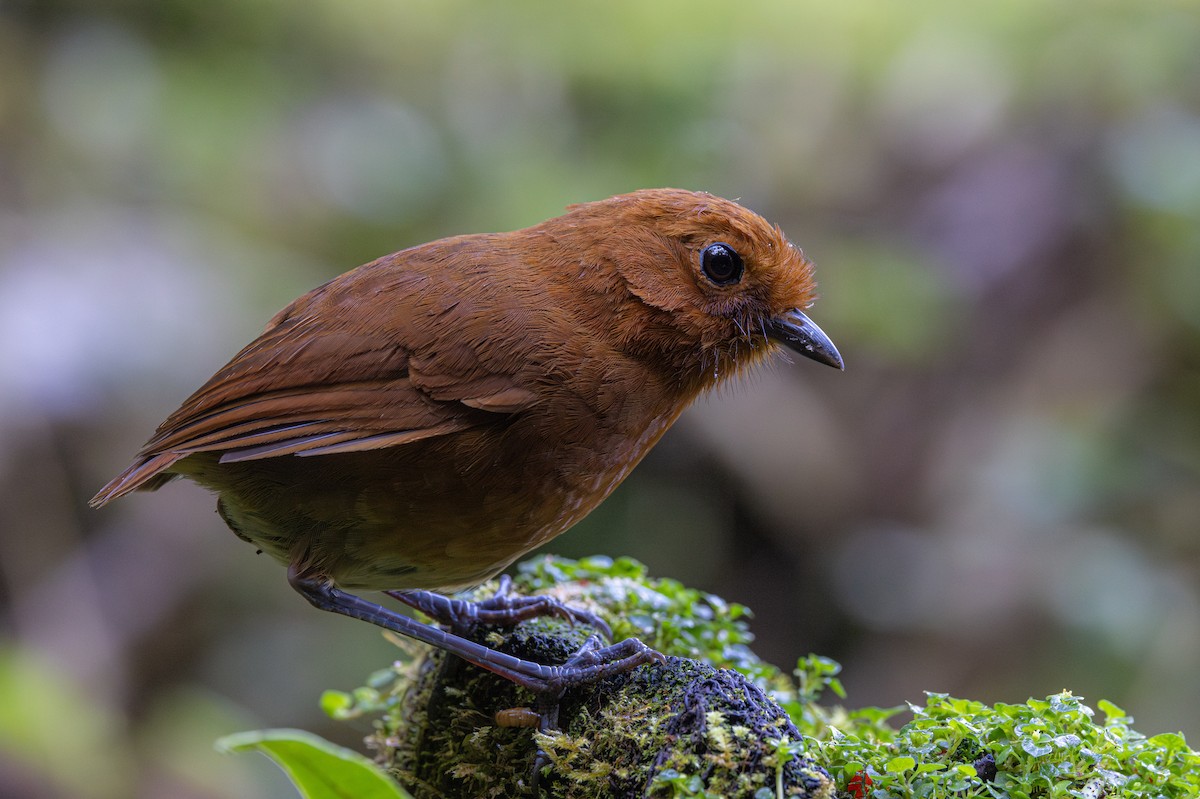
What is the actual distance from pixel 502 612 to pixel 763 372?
3.19 m

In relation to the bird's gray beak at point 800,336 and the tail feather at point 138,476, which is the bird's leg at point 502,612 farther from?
the bird's gray beak at point 800,336

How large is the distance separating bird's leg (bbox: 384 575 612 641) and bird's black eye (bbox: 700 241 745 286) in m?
0.97

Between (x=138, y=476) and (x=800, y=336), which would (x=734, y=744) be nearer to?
(x=800, y=336)

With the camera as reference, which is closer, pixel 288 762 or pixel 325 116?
pixel 288 762

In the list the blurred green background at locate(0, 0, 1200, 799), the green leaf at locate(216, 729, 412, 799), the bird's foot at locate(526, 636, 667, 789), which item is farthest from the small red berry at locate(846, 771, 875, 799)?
the blurred green background at locate(0, 0, 1200, 799)

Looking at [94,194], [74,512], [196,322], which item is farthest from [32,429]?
[94,194]

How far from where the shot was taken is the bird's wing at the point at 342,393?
268cm

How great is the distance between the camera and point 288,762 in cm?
191

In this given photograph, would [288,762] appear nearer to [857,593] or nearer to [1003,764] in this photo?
[1003,764]

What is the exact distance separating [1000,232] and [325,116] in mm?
4198

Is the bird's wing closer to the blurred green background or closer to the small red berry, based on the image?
the small red berry

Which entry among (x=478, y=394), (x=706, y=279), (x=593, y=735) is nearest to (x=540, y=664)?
(x=593, y=735)

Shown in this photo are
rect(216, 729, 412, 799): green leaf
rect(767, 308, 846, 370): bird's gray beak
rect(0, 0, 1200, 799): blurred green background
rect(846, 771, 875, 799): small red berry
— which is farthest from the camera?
rect(0, 0, 1200, 799): blurred green background

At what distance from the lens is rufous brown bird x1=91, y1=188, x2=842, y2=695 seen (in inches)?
106
